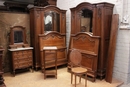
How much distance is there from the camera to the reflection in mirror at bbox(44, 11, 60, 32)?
13.5 ft

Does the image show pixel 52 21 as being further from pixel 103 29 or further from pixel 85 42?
pixel 103 29

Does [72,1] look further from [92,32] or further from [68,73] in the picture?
[68,73]

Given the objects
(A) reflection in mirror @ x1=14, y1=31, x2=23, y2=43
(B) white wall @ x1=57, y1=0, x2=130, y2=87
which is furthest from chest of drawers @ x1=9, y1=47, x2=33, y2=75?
(B) white wall @ x1=57, y1=0, x2=130, y2=87

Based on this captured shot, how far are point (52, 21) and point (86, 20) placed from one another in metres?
1.17

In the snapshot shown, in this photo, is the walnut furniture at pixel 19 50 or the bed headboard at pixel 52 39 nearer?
the walnut furniture at pixel 19 50

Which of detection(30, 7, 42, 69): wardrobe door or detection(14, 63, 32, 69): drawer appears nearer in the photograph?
detection(14, 63, 32, 69): drawer

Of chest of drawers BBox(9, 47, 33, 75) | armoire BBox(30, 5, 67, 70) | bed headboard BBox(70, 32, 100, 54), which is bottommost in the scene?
chest of drawers BBox(9, 47, 33, 75)

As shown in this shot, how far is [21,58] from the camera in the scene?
12.3 feet

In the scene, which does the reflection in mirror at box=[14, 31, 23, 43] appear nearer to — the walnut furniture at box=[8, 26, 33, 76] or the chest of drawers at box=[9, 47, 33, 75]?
the walnut furniture at box=[8, 26, 33, 76]

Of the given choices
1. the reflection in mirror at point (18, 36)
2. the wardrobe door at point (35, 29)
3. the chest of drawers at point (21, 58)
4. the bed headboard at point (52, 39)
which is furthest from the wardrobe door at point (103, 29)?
the reflection in mirror at point (18, 36)

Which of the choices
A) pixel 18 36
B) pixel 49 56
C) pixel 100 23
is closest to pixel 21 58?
pixel 18 36

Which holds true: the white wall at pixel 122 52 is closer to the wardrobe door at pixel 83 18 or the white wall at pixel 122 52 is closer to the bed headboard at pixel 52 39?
the wardrobe door at pixel 83 18

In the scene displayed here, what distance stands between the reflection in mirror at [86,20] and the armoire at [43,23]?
0.86 meters

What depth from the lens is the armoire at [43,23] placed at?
12.8 ft
